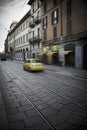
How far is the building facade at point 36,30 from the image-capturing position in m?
34.2

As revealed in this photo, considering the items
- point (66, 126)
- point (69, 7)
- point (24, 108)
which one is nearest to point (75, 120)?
point (66, 126)

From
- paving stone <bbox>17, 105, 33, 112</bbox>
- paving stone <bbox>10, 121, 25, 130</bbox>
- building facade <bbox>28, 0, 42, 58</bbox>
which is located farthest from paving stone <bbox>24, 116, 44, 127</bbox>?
building facade <bbox>28, 0, 42, 58</bbox>

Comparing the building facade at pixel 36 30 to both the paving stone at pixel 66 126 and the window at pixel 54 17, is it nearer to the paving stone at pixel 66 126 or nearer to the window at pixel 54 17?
the window at pixel 54 17

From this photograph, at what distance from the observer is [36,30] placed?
36.1 meters

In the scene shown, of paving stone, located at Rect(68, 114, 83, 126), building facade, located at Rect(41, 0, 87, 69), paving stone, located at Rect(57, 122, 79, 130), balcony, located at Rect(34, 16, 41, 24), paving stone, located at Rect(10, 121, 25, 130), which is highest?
balcony, located at Rect(34, 16, 41, 24)

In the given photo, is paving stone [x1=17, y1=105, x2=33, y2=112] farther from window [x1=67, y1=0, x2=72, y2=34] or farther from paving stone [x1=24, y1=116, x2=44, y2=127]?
window [x1=67, y1=0, x2=72, y2=34]

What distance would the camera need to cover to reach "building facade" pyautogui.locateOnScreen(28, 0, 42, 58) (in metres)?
34.2

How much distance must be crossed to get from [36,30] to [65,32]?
1372 centimetres

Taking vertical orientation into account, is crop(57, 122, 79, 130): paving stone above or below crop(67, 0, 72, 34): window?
below

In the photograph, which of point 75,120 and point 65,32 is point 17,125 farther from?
point 65,32

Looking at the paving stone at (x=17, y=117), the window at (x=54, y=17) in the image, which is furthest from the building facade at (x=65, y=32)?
the paving stone at (x=17, y=117)

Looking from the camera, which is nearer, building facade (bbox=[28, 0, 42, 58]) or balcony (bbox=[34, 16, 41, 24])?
balcony (bbox=[34, 16, 41, 24])

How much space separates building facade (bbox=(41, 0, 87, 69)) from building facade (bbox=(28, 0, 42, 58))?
7.55ft

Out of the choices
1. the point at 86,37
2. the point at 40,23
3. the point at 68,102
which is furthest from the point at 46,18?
the point at 68,102
